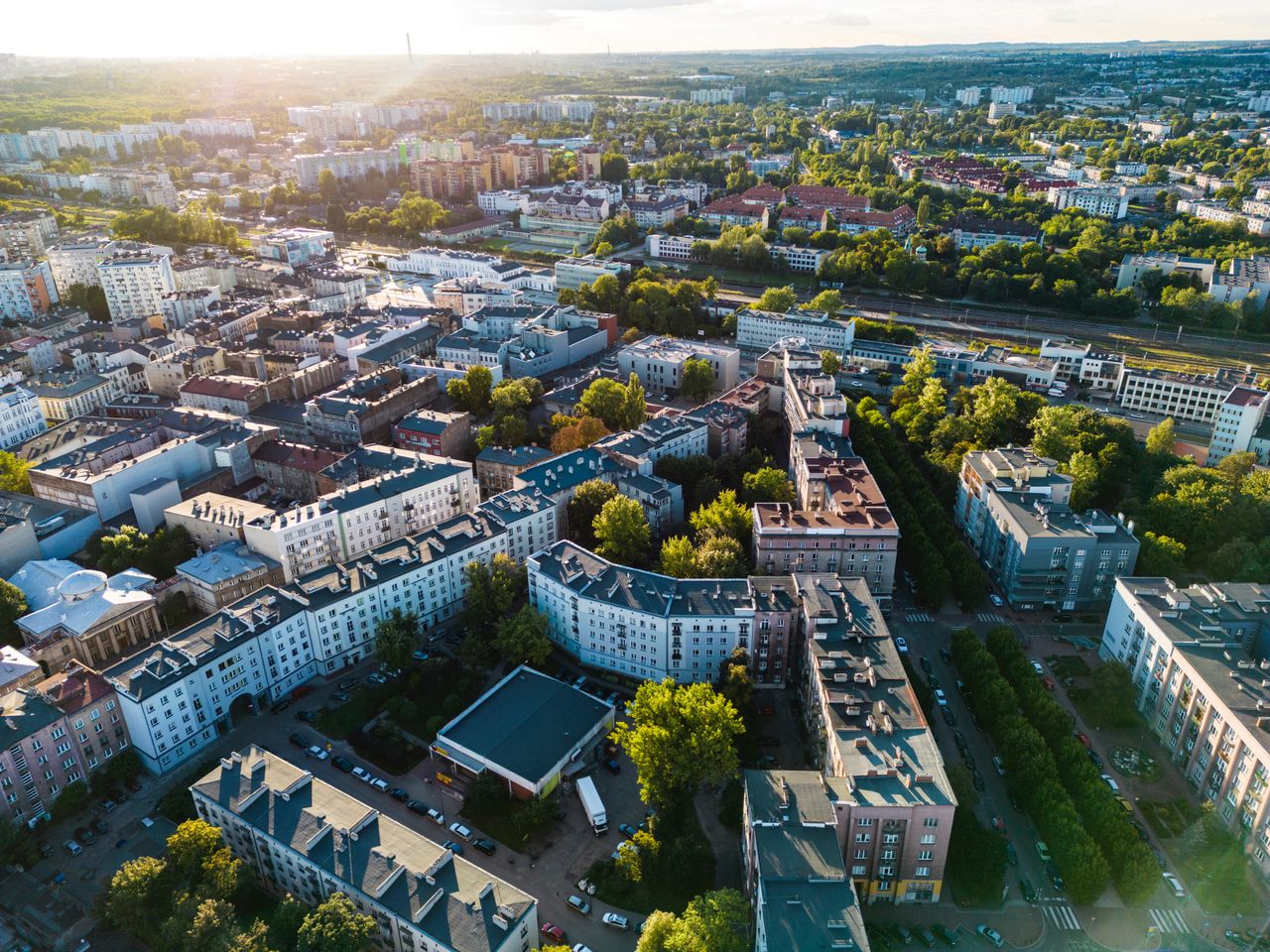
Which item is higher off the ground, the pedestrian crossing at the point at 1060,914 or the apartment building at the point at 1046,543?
the apartment building at the point at 1046,543

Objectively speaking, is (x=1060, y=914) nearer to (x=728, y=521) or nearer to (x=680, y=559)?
(x=680, y=559)

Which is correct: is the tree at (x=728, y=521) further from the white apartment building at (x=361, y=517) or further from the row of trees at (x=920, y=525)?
the white apartment building at (x=361, y=517)

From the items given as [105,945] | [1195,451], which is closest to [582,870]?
[105,945]

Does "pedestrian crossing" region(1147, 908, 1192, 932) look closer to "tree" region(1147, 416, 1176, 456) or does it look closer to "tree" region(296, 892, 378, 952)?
"tree" region(296, 892, 378, 952)

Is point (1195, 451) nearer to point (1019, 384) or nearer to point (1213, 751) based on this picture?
point (1019, 384)

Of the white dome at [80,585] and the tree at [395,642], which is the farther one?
the white dome at [80,585]

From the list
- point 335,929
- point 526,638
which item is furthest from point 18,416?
point 335,929

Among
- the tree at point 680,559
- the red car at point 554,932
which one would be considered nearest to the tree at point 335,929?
the red car at point 554,932

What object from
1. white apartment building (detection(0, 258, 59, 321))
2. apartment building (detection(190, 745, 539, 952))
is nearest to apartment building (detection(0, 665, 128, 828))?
apartment building (detection(190, 745, 539, 952))
